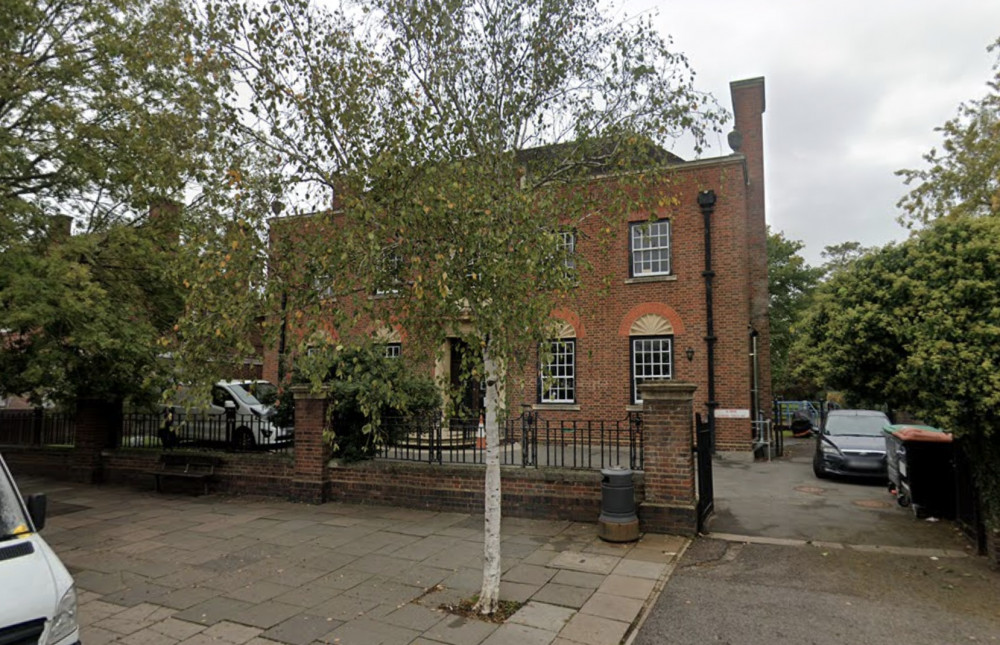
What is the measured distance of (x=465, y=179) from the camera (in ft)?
16.9

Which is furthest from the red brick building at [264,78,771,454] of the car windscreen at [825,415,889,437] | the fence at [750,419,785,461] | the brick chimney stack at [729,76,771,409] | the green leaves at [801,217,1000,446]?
the green leaves at [801,217,1000,446]

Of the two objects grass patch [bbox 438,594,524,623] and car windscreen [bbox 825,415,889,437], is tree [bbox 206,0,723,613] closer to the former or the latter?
grass patch [bbox 438,594,524,623]

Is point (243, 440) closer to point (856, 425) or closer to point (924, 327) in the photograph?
point (924, 327)

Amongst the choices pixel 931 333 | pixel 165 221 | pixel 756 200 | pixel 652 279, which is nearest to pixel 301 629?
pixel 931 333

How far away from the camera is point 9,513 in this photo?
400cm

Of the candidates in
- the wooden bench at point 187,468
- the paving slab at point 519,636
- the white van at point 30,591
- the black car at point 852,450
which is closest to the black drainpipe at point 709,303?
the black car at point 852,450

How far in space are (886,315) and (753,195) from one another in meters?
13.5

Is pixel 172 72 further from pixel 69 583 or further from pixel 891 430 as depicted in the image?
pixel 891 430

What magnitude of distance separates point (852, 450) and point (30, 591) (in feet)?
42.2

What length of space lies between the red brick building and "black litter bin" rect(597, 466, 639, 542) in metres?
7.48

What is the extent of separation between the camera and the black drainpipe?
49.4 feet

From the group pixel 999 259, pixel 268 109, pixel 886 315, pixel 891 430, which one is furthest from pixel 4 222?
pixel 891 430

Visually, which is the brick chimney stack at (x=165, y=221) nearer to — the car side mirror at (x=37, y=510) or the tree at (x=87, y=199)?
the tree at (x=87, y=199)

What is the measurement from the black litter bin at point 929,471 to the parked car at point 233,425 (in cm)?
995
